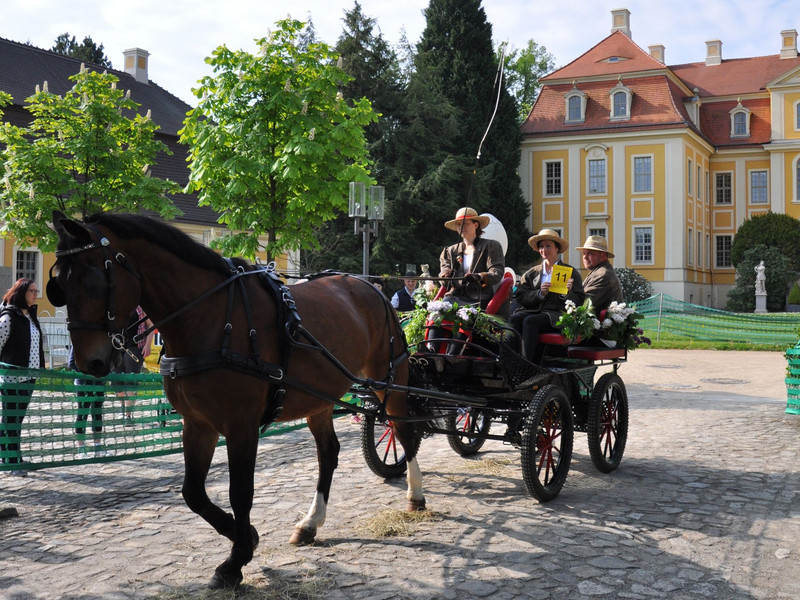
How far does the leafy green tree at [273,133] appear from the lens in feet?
42.0

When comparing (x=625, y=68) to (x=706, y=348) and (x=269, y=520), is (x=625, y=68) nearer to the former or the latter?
(x=706, y=348)

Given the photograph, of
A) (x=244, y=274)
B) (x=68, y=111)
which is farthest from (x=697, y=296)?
(x=244, y=274)

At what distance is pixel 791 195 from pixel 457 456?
4712 centimetres

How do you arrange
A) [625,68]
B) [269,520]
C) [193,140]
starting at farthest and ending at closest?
[625,68] < [193,140] < [269,520]

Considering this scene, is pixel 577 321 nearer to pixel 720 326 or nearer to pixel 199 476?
pixel 199 476

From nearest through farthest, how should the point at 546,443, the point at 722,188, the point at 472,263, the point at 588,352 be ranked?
the point at 546,443 < the point at 588,352 < the point at 472,263 < the point at 722,188

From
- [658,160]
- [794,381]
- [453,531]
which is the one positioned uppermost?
[658,160]

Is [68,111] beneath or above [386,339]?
above

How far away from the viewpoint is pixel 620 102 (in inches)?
1847

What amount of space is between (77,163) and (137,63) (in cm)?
2440

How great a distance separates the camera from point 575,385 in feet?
24.1

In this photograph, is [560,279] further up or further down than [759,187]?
further down

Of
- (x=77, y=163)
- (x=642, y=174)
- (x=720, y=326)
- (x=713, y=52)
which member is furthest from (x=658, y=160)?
(x=77, y=163)

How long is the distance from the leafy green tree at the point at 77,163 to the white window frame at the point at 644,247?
3616 centimetres
